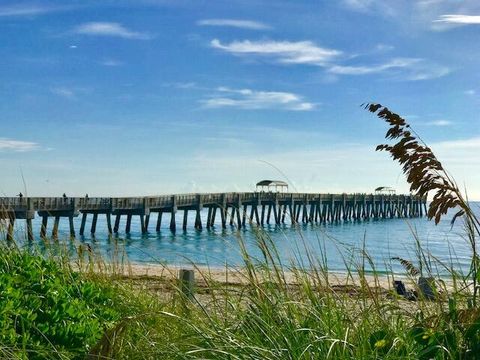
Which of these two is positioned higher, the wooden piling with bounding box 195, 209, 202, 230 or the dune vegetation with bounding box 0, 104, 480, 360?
the dune vegetation with bounding box 0, 104, 480, 360

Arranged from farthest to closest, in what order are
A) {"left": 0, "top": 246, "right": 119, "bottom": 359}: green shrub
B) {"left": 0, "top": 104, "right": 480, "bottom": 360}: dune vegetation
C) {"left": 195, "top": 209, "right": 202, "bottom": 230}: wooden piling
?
{"left": 195, "top": 209, "right": 202, "bottom": 230}: wooden piling, {"left": 0, "top": 246, "right": 119, "bottom": 359}: green shrub, {"left": 0, "top": 104, "right": 480, "bottom": 360}: dune vegetation

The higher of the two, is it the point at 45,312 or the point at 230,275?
the point at 45,312

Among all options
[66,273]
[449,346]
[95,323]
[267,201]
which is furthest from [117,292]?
[267,201]

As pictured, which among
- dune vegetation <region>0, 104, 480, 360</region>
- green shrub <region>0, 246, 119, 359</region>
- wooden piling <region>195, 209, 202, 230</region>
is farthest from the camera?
wooden piling <region>195, 209, 202, 230</region>

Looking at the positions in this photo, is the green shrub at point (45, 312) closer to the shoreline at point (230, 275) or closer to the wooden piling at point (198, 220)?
the shoreline at point (230, 275)

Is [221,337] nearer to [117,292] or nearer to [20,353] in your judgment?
[20,353]

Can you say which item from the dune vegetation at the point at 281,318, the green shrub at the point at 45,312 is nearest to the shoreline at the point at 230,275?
the dune vegetation at the point at 281,318

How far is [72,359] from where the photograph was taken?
15.2 feet

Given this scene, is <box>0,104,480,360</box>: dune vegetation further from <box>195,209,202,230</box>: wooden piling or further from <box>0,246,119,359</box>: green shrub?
<box>195,209,202,230</box>: wooden piling

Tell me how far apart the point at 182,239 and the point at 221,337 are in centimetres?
4624

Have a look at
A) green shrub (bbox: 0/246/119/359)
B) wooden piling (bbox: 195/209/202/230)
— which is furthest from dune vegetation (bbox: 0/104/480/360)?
wooden piling (bbox: 195/209/202/230)

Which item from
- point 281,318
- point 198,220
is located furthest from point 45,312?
point 198,220

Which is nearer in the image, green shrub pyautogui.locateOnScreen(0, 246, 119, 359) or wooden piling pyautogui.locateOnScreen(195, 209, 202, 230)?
green shrub pyautogui.locateOnScreen(0, 246, 119, 359)

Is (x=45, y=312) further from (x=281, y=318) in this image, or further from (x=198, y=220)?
(x=198, y=220)
